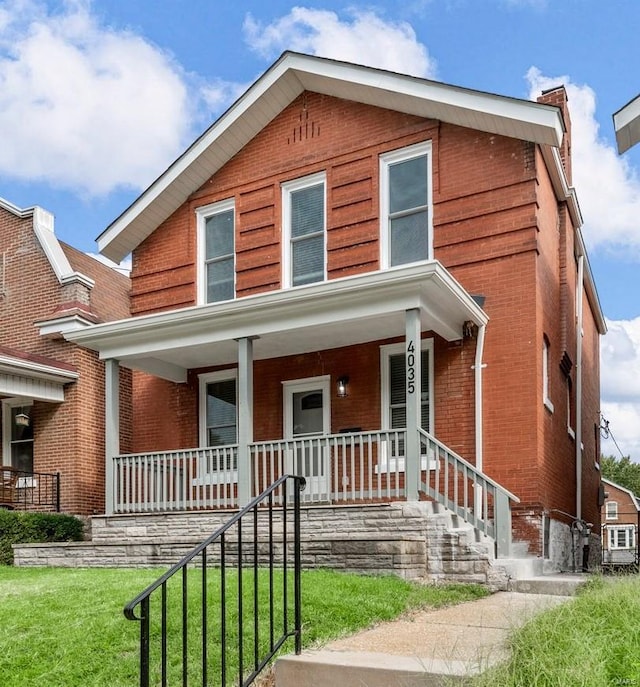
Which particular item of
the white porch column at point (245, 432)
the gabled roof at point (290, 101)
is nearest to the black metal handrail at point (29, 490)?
the gabled roof at point (290, 101)

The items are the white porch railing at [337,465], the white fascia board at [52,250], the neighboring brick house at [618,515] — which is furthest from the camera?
the neighboring brick house at [618,515]

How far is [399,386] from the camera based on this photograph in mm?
11750

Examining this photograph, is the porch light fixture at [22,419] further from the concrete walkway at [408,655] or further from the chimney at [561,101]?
the chimney at [561,101]

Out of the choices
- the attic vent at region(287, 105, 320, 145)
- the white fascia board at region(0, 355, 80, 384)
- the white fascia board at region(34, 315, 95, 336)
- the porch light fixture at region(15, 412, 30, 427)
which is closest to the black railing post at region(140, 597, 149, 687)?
the white fascia board at region(0, 355, 80, 384)

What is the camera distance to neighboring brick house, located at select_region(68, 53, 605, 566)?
10.5m

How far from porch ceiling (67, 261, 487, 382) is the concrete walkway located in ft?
14.3

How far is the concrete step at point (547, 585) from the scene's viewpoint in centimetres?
790

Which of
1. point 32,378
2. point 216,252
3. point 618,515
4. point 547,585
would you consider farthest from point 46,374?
point 618,515

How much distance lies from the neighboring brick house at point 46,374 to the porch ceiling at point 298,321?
2.20 metres

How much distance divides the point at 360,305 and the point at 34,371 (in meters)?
6.51

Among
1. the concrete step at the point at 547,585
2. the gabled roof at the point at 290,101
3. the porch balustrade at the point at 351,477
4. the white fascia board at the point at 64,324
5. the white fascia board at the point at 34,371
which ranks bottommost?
the concrete step at the point at 547,585

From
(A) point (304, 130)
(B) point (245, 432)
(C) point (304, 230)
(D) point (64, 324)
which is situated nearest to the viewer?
(B) point (245, 432)

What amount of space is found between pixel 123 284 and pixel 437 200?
883 cm

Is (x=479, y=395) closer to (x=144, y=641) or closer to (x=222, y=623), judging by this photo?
(x=222, y=623)
